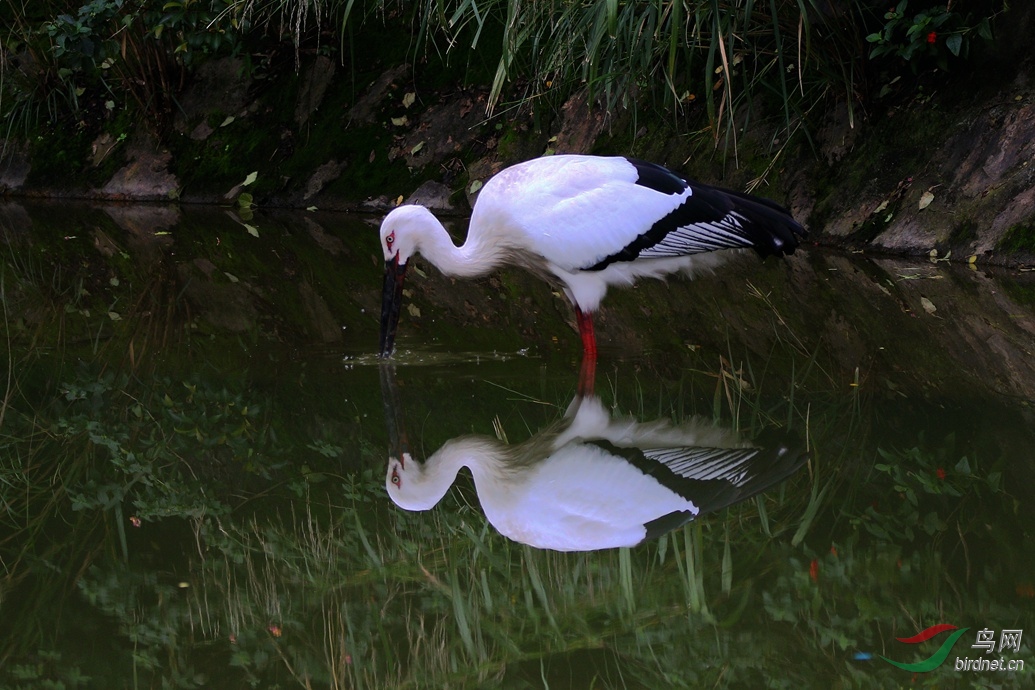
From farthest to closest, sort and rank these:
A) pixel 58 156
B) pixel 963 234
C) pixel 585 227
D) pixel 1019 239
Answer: pixel 58 156
pixel 963 234
pixel 1019 239
pixel 585 227

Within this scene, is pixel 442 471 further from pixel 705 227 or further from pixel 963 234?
pixel 963 234

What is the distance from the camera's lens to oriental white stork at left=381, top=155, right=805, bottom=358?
A: 5562 millimetres

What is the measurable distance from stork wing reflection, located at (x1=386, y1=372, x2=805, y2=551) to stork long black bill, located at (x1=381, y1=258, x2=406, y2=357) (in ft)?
4.27

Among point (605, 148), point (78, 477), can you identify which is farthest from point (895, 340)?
point (605, 148)

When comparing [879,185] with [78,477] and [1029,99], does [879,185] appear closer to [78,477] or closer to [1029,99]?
[1029,99]

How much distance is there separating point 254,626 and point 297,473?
116 centimetres

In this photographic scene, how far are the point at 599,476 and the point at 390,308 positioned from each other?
6.20 feet

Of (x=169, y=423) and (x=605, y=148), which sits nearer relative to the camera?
(x=169, y=423)

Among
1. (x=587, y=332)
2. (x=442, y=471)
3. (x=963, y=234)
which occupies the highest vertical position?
(x=442, y=471)

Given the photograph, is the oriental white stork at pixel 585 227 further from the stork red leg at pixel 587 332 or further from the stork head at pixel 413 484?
the stork head at pixel 413 484

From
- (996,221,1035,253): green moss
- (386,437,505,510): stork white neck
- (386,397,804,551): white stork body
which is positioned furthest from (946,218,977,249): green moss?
(386,437,505,510): stork white neck

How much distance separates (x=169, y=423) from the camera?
187 inches

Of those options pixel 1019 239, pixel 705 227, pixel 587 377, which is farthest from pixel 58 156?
pixel 1019 239

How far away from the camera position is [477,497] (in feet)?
13.0
